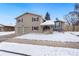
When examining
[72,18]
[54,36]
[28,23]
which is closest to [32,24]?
[28,23]

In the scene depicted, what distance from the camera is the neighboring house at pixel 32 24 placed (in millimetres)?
3242

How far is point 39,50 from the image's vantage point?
3.06m

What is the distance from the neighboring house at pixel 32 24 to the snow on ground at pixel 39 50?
339 mm

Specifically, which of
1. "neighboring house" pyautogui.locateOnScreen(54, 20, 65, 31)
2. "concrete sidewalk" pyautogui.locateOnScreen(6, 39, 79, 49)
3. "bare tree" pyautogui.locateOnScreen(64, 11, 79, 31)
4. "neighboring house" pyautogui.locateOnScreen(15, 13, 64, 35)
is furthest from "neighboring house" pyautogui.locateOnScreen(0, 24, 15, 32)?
"bare tree" pyautogui.locateOnScreen(64, 11, 79, 31)

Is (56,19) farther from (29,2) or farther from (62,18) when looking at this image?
(29,2)

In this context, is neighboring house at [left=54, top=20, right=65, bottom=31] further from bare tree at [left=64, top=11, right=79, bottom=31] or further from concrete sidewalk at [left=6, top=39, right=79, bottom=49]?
concrete sidewalk at [left=6, top=39, right=79, bottom=49]

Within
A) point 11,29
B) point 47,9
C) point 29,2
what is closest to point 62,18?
point 47,9

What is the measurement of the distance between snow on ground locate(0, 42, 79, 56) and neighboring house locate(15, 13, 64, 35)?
0.34 meters

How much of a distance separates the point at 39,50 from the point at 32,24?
60 centimetres

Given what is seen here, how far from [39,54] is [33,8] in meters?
0.98

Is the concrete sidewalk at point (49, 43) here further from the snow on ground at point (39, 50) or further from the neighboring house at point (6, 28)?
the neighboring house at point (6, 28)

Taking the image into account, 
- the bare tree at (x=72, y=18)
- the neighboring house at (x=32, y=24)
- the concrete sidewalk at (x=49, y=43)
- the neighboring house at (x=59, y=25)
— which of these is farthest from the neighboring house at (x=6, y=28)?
the bare tree at (x=72, y=18)

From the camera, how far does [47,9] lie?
321cm

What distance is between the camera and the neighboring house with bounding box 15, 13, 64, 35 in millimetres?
3242
